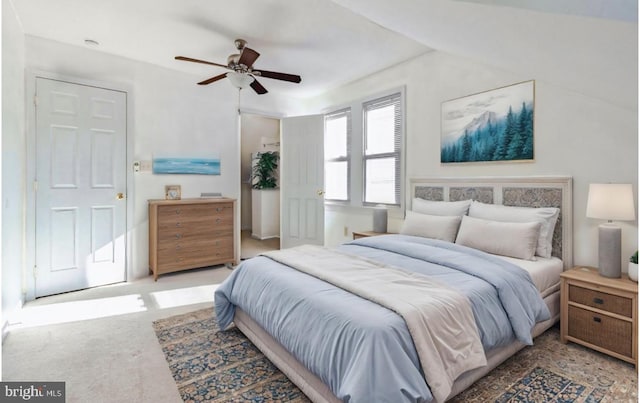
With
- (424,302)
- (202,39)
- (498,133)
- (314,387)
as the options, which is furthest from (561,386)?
(202,39)

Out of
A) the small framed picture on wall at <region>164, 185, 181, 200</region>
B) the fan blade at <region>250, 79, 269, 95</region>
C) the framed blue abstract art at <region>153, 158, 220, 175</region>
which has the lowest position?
the small framed picture on wall at <region>164, 185, 181, 200</region>

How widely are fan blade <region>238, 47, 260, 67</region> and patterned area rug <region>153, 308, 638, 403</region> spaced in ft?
7.58

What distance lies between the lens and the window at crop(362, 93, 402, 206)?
155 inches

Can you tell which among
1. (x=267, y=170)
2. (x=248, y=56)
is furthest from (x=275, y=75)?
(x=267, y=170)

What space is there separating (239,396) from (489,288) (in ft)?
4.94

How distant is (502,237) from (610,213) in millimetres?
664

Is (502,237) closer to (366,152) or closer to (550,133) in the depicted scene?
(550,133)

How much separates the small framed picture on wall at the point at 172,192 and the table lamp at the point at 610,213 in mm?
4175

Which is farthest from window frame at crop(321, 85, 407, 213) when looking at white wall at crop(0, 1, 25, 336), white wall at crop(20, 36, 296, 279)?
white wall at crop(0, 1, 25, 336)

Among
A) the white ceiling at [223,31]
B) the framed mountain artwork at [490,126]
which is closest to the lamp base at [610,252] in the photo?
the framed mountain artwork at [490,126]

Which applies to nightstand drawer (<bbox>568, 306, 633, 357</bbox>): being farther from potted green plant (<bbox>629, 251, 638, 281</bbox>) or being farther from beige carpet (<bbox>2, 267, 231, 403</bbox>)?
beige carpet (<bbox>2, 267, 231, 403</bbox>)

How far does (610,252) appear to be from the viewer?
2152mm

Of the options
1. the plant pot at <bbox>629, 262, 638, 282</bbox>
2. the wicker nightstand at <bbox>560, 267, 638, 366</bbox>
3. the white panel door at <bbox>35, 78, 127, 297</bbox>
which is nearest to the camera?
the wicker nightstand at <bbox>560, 267, 638, 366</bbox>

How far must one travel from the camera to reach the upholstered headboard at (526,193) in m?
2.55
